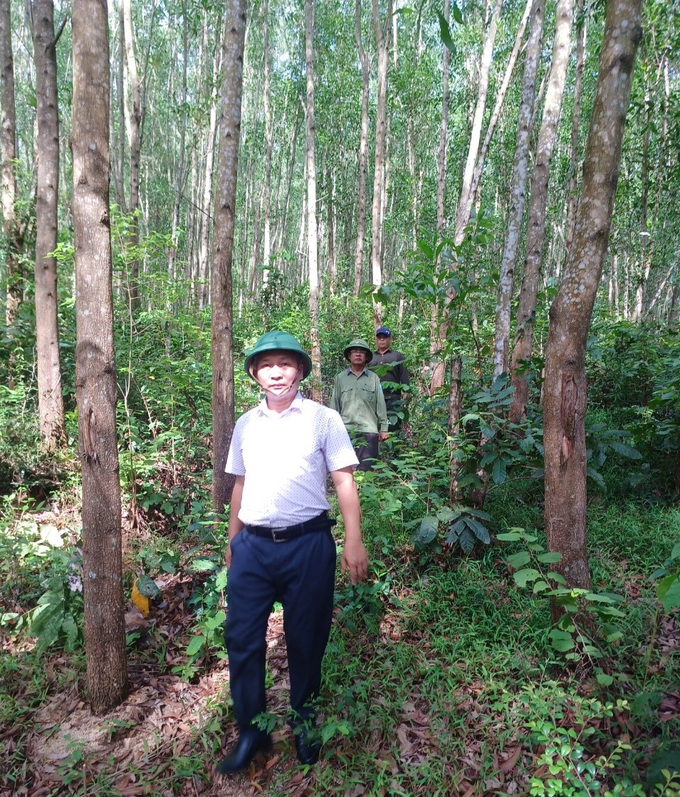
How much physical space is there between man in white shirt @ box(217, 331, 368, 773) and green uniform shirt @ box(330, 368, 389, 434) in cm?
270

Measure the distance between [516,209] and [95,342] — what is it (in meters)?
5.10

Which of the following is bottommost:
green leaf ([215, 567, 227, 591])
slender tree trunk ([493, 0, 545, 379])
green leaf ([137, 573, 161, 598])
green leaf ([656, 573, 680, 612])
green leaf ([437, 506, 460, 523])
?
green leaf ([137, 573, 161, 598])

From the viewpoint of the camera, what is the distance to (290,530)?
2.05 metres

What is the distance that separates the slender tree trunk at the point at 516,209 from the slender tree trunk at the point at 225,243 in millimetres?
2939

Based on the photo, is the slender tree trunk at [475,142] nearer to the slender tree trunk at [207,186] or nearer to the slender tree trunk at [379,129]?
the slender tree trunk at [379,129]

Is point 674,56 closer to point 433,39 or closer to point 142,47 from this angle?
point 433,39

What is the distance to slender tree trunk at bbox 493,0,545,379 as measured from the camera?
214 inches

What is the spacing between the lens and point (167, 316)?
5500 mm

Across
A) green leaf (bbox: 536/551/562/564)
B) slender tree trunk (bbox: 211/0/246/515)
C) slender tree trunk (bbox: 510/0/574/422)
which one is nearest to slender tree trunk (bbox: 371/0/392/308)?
slender tree trunk (bbox: 510/0/574/422)

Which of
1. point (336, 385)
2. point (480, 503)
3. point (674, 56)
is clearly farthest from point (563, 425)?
point (674, 56)

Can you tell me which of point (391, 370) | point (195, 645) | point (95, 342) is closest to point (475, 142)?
point (391, 370)

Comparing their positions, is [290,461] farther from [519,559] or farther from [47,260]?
[47,260]

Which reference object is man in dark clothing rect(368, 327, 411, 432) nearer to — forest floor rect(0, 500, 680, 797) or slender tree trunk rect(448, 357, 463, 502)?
slender tree trunk rect(448, 357, 463, 502)

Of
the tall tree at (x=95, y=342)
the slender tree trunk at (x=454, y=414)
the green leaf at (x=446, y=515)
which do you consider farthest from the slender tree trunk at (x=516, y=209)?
the tall tree at (x=95, y=342)
